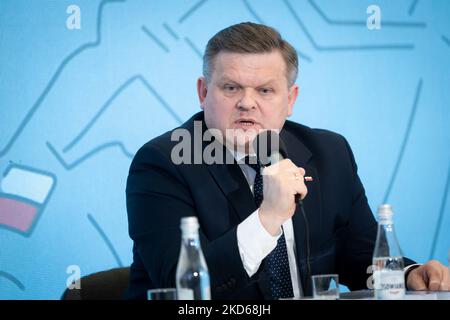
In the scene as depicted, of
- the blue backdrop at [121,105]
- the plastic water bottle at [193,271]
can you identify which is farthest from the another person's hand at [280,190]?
the blue backdrop at [121,105]

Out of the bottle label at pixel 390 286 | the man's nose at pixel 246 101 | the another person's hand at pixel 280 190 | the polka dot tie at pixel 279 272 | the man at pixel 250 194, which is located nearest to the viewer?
the bottle label at pixel 390 286

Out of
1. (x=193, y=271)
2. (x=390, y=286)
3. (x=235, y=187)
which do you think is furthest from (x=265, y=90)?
(x=193, y=271)

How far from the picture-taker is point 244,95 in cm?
258

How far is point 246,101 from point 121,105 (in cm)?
119

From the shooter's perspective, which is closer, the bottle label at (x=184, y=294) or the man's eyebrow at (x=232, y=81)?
Answer: the bottle label at (x=184, y=294)

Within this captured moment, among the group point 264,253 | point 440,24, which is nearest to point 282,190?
point 264,253

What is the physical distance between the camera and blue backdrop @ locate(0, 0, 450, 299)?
11.4 feet

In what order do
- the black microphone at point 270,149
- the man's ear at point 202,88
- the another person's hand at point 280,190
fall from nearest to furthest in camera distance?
the another person's hand at point 280,190
the black microphone at point 270,149
the man's ear at point 202,88

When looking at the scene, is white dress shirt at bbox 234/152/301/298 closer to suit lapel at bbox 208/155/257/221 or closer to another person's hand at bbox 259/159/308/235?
another person's hand at bbox 259/159/308/235

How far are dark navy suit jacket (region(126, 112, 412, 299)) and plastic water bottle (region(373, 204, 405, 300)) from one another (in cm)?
36

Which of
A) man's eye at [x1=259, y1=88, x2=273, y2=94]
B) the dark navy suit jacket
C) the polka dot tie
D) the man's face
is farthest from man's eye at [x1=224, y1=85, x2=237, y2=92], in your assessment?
the polka dot tie

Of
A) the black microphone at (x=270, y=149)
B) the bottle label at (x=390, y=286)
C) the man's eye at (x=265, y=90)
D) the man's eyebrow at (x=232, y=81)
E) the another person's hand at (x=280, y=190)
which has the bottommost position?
the bottle label at (x=390, y=286)

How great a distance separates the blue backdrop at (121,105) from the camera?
348 cm

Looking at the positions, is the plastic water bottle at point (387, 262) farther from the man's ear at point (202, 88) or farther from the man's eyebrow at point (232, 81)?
the man's ear at point (202, 88)
